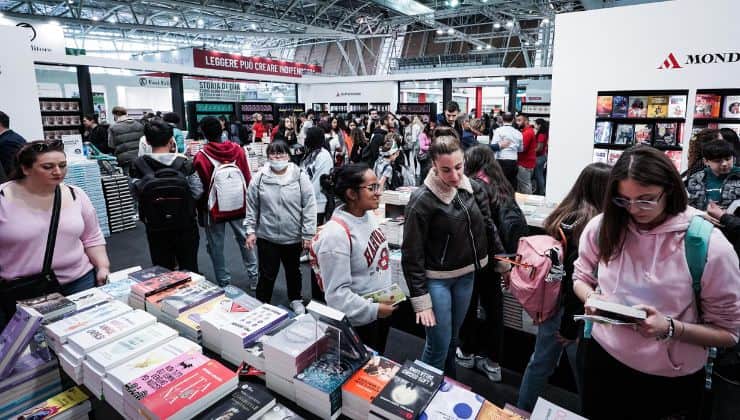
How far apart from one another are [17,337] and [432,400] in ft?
4.45

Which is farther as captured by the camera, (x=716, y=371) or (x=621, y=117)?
(x=621, y=117)

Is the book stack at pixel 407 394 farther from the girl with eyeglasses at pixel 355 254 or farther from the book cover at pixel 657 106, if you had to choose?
the book cover at pixel 657 106

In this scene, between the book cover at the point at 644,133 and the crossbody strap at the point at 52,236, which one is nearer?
the crossbody strap at the point at 52,236

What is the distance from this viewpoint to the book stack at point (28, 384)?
4.73 ft

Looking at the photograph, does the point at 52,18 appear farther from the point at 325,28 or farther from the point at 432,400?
the point at 432,400

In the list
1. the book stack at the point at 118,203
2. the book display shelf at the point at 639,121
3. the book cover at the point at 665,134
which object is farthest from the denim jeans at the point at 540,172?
the book stack at the point at 118,203

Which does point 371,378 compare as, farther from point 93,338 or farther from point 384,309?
point 93,338

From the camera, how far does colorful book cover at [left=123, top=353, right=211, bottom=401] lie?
4.14ft

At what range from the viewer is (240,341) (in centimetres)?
152

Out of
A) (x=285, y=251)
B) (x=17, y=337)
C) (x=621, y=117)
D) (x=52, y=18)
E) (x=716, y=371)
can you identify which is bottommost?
(x=716, y=371)

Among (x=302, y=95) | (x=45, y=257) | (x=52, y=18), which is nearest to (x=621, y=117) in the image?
(x=45, y=257)

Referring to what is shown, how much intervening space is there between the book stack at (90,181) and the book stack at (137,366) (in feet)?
17.2

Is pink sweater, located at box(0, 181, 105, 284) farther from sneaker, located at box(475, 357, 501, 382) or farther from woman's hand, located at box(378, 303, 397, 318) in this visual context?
sneaker, located at box(475, 357, 501, 382)

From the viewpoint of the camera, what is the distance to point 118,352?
4.80 feet
